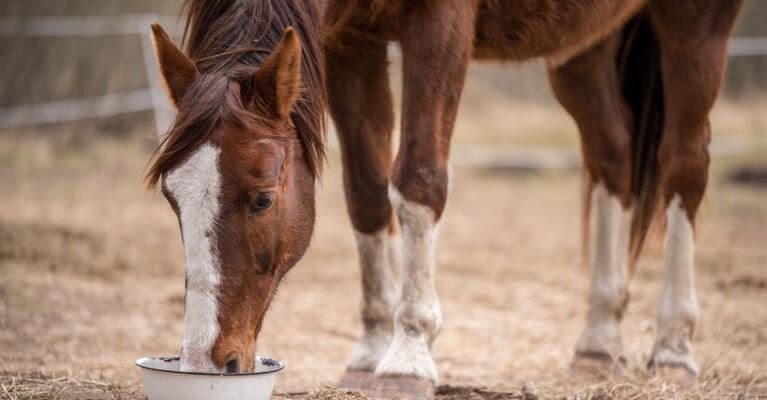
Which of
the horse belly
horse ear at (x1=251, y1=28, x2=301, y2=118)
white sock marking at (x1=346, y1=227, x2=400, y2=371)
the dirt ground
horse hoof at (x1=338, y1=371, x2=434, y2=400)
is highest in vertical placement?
the horse belly

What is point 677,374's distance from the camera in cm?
361

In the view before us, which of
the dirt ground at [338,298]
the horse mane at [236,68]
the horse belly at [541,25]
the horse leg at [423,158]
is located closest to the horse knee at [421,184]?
the horse leg at [423,158]

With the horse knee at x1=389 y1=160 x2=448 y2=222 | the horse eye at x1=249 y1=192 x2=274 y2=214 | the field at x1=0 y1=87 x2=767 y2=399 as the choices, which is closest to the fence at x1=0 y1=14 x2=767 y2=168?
the field at x1=0 y1=87 x2=767 y2=399

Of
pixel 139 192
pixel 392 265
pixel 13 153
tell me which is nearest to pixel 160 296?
pixel 392 265

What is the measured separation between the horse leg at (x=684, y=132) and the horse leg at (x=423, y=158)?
4.05 feet

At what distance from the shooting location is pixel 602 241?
409 centimetres

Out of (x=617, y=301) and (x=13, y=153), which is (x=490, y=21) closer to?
(x=617, y=301)

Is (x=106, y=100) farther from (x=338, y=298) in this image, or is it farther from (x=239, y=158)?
(x=239, y=158)

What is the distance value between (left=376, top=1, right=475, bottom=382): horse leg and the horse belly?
252 mm

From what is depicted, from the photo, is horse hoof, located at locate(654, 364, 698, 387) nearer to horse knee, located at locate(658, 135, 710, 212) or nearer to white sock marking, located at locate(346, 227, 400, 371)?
horse knee, located at locate(658, 135, 710, 212)

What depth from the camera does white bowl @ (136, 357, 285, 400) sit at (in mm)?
2166

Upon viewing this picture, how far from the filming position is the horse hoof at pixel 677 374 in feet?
11.7

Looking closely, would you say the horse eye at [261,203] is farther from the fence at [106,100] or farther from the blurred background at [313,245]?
the fence at [106,100]

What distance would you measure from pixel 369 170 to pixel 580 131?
4.00 feet
